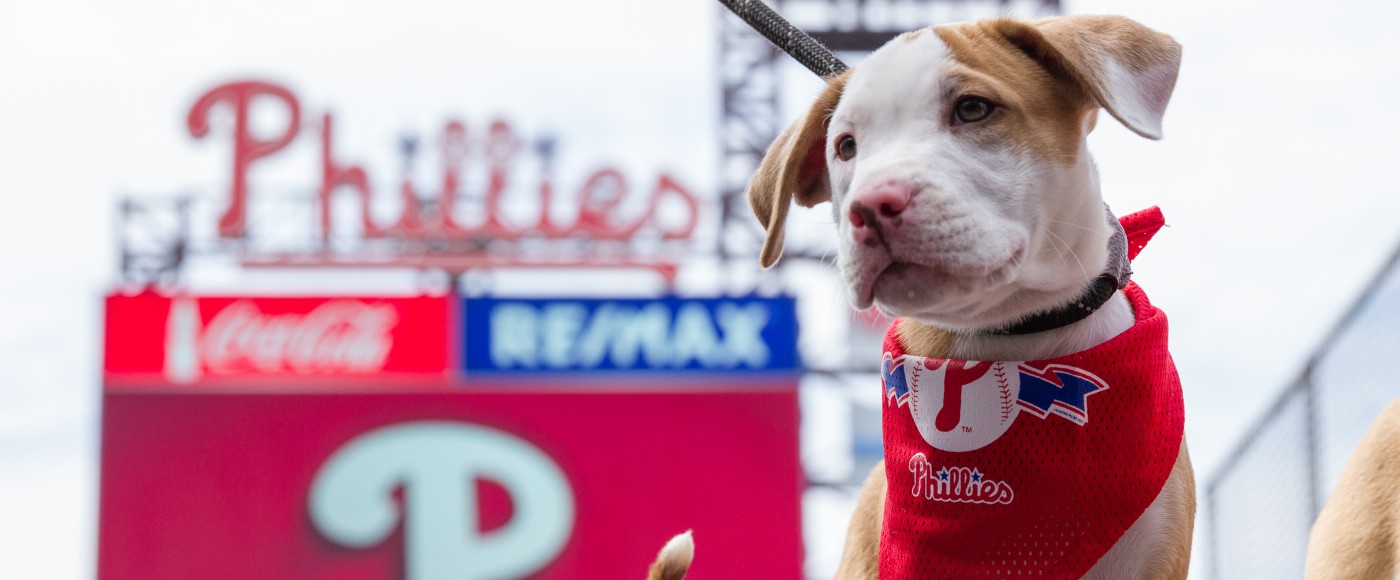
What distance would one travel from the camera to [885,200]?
7.37 ft

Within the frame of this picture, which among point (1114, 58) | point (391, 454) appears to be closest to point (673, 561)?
point (1114, 58)

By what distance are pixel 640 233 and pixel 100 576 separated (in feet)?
26.6

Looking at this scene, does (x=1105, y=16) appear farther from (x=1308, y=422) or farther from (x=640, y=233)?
(x=640, y=233)

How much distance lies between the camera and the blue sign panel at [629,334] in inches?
744

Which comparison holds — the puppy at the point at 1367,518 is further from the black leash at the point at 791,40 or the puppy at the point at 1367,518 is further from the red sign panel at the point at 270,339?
the red sign panel at the point at 270,339

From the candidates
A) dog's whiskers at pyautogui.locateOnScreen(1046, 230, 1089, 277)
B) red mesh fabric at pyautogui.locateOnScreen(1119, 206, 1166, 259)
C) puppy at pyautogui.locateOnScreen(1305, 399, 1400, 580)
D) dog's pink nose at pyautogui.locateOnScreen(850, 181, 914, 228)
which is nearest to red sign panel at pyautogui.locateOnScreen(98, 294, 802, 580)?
puppy at pyautogui.locateOnScreen(1305, 399, 1400, 580)

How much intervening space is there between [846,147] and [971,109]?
9.6 inches

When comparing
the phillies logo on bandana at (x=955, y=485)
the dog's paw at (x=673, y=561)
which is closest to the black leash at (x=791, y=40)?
the phillies logo on bandana at (x=955, y=485)

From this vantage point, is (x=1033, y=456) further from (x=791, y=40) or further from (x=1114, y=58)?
(x=791, y=40)

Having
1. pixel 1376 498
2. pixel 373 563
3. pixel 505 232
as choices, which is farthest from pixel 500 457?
pixel 1376 498

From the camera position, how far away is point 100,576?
58.9 feet

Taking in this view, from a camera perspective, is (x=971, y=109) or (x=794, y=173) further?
(x=794, y=173)

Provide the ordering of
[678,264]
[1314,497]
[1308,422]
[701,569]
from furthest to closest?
[678,264] → [701,569] → [1308,422] → [1314,497]

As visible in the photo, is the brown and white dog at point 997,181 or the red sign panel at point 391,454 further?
the red sign panel at point 391,454
